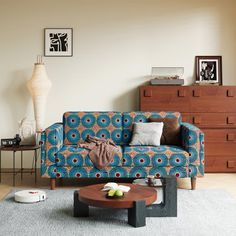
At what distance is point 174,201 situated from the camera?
392cm

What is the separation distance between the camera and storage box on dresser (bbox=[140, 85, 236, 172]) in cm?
602

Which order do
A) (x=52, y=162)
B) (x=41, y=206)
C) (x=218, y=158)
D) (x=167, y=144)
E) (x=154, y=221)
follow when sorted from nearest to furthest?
(x=154, y=221), (x=41, y=206), (x=52, y=162), (x=167, y=144), (x=218, y=158)

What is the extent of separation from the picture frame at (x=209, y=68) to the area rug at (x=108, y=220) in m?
2.27

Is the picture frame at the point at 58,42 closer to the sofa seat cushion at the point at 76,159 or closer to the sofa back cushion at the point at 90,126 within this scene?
the sofa back cushion at the point at 90,126

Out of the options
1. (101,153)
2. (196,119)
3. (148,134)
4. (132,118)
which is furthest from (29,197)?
(196,119)

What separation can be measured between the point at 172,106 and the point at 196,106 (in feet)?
1.03

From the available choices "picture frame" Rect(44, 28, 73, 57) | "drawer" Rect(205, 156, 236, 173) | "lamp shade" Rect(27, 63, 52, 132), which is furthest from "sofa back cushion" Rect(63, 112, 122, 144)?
"drawer" Rect(205, 156, 236, 173)

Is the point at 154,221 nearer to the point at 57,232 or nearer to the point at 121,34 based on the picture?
the point at 57,232

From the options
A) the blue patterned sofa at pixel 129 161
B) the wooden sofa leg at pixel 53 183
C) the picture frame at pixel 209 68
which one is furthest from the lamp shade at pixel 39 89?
the picture frame at pixel 209 68

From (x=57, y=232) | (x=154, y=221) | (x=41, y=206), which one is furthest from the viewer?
(x=41, y=206)

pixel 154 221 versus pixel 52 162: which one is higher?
pixel 52 162

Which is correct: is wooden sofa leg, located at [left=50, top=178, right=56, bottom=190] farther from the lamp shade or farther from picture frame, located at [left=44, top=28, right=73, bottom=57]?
picture frame, located at [left=44, top=28, right=73, bottom=57]

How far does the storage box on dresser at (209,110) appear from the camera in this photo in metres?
6.02

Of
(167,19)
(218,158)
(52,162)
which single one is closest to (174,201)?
(52,162)
